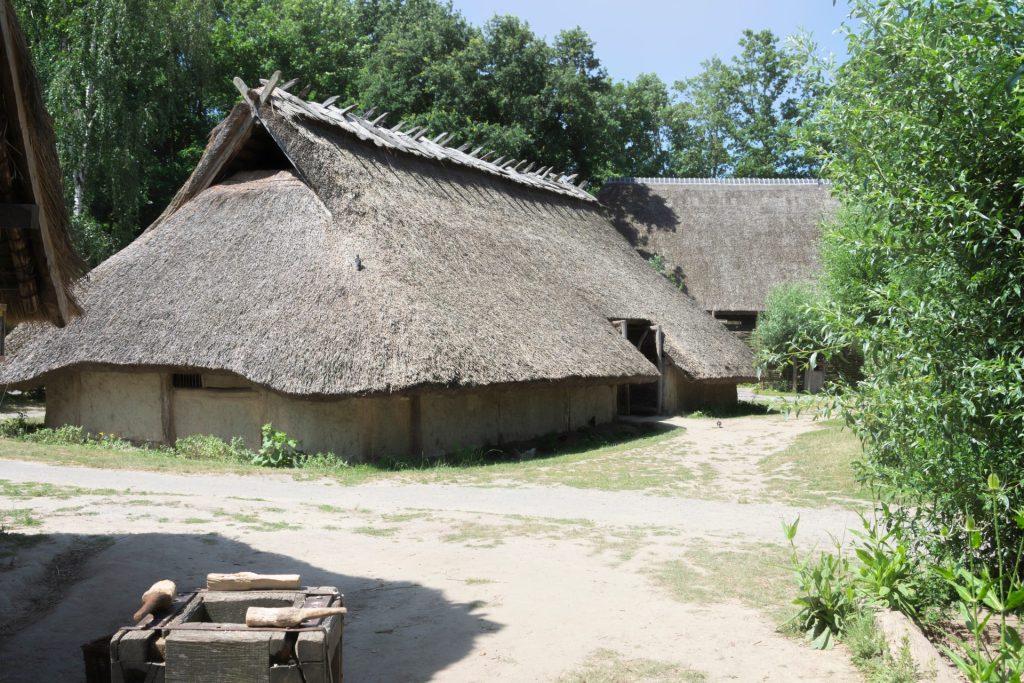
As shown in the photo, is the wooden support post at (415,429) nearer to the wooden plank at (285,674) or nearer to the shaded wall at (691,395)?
the shaded wall at (691,395)

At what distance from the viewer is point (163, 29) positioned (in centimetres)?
2475

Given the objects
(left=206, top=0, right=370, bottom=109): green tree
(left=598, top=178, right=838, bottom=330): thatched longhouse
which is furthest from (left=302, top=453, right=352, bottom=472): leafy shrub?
(left=206, top=0, right=370, bottom=109): green tree

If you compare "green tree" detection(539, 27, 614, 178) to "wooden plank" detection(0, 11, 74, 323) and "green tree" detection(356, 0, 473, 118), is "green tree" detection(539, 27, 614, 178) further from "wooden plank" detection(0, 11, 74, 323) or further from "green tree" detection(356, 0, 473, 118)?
"wooden plank" detection(0, 11, 74, 323)

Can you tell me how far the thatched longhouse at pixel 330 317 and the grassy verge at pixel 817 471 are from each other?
3.33 meters

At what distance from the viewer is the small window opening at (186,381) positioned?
14078 mm

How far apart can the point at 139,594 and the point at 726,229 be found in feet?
88.8

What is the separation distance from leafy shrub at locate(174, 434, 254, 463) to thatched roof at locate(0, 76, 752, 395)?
4.57 feet

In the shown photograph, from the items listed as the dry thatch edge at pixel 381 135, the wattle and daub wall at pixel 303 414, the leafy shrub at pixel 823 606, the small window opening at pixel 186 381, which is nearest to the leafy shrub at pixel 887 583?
the leafy shrub at pixel 823 606

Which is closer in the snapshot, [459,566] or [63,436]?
[459,566]

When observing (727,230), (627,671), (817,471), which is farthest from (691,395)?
(627,671)

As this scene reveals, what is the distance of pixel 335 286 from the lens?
1305cm

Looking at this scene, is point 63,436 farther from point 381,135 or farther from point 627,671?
point 627,671

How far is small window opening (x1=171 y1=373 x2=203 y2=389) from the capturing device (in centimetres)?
1408

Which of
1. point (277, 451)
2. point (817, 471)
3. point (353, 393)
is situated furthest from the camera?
point (277, 451)
